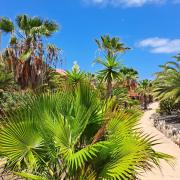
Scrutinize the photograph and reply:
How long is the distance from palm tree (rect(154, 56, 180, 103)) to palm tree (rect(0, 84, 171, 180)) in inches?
988

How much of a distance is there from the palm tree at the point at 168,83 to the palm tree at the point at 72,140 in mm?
25094

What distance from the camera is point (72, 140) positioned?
16.9 feet

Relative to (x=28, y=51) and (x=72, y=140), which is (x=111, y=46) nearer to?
(x=28, y=51)

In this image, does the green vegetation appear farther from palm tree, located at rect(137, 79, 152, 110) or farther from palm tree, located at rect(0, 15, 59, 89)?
palm tree, located at rect(137, 79, 152, 110)

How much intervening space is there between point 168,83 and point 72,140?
27.1m

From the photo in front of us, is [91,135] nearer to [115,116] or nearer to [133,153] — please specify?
[115,116]

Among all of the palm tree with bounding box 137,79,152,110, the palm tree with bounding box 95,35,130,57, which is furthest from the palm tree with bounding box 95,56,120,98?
the palm tree with bounding box 137,79,152,110

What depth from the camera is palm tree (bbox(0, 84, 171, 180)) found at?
16.4ft

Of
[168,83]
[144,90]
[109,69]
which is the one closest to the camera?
[109,69]

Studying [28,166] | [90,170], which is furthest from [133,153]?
[28,166]

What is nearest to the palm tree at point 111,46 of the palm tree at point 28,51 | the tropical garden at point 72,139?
the palm tree at point 28,51

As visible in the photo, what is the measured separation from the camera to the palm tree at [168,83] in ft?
99.7

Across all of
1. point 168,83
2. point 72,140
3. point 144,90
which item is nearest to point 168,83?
point 168,83

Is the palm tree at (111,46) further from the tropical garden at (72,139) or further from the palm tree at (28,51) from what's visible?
the tropical garden at (72,139)
